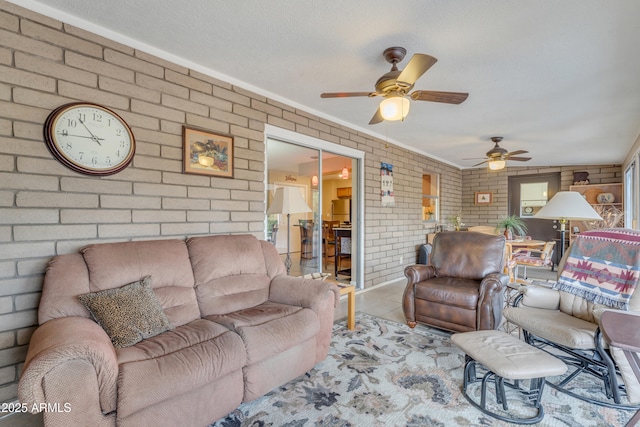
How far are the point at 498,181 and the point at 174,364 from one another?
8.12 meters

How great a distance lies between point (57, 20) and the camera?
198 centimetres

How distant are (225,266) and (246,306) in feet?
1.17

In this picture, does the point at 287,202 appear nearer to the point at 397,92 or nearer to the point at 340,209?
the point at 397,92

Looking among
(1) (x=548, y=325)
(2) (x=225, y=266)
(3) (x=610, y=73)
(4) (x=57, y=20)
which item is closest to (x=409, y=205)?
(3) (x=610, y=73)

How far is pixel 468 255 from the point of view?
128 inches

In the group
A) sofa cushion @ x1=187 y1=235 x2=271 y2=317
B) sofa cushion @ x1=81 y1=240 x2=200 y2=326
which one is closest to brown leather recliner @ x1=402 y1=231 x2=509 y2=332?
sofa cushion @ x1=187 y1=235 x2=271 y2=317

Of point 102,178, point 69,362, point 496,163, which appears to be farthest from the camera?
point 496,163

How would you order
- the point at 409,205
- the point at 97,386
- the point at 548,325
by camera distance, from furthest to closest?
1. the point at 409,205
2. the point at 548,325
3. the point at 97,386

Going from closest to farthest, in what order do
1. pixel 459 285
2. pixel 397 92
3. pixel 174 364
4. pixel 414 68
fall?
pixel 174 364 < pixel 414 68 < pixel 397 92 < pixel 459 285

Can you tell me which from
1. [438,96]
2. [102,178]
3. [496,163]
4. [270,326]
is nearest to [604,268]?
[438,96]

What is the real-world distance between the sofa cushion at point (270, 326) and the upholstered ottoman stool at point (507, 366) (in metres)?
1.01

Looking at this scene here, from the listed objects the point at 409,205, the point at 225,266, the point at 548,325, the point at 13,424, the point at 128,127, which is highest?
the point at 128,127

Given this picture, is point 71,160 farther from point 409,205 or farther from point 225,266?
point 409,205

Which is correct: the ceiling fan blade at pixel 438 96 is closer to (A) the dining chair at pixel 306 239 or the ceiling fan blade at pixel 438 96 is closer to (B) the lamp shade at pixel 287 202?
(B) the lamp shade at pixel 287 202
